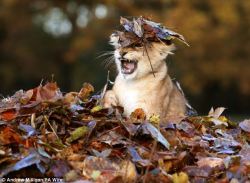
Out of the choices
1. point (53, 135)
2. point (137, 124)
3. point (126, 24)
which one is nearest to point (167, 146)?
point (137, 124)

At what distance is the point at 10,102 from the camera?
231 inches

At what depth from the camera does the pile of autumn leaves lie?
470cm

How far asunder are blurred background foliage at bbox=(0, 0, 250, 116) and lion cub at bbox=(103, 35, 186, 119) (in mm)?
16242

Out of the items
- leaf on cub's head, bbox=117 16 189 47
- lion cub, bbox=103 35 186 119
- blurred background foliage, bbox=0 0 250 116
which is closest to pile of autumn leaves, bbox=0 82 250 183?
leaf on cub's head, bbox=117 16 189 47

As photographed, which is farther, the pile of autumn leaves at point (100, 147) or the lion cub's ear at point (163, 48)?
the lion cub's ear at point (163, 48)

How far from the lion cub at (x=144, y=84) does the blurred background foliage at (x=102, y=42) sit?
16242mm

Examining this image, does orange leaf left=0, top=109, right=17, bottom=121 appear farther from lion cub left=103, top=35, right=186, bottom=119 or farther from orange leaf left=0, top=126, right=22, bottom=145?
lion cub left=103, top=35, right=186, bottom=119

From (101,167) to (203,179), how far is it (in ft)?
2.43

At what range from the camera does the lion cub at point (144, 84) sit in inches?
307

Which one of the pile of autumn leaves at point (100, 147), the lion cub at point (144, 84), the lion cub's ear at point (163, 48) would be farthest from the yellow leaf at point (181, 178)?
the lion cub's ear at point (163, 48)

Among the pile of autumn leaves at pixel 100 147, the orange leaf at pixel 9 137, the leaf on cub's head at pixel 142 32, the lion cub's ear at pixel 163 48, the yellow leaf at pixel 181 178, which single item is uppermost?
the leaf on cub's head at pixel 142 32

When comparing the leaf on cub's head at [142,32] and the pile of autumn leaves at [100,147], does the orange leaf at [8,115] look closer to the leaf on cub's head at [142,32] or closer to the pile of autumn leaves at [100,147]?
the pile of autumn leaves at [100,147]

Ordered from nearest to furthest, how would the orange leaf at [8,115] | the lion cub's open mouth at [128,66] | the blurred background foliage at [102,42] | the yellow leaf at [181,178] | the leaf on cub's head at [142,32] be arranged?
the yellow leaf at [181,178], the orange leaf at [8,115], the leaf on cub's head at [142,32], the lion cub's open mouth at [128,66], the blurred background foliage at [102,42]

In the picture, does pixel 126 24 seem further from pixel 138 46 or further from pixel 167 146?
pixel 167 146
